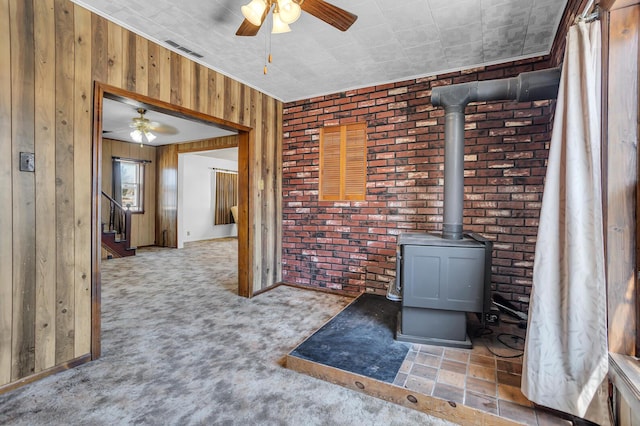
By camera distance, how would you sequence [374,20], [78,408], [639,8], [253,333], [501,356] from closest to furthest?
1. [639,8]
2. [78,408]
3. [501,356]
4. [374,20]
5. [253,333]

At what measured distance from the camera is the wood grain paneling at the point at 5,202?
71.1 inches

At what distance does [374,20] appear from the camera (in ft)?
7.61

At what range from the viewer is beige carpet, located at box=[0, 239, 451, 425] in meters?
1.67

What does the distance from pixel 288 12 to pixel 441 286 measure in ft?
6.84

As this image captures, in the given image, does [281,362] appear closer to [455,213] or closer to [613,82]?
[455,213]

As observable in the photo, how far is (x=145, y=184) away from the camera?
7.53 metres

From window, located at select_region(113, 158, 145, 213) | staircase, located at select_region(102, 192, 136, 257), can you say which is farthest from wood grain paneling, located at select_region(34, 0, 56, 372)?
window, located at select_region(113, 158, 145, 213)

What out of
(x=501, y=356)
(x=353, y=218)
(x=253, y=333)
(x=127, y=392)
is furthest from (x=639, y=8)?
(x=127, y=392)

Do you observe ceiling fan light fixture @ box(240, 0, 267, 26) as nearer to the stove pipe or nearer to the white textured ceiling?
the white textured ceiling

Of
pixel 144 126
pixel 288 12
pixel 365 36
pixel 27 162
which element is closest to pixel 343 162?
pixel 365 36

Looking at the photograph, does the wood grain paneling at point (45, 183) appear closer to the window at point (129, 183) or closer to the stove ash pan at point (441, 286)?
the stove ash pan at point (441, 286)

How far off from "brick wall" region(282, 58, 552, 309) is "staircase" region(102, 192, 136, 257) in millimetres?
4199

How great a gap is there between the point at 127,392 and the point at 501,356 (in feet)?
8.37

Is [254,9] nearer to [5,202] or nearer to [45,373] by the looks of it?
[5,202]
